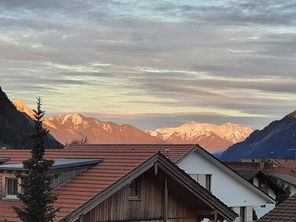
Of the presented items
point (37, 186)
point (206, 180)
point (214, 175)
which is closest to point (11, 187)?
point (37, 186)

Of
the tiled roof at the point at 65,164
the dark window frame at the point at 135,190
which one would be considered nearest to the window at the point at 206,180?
the tiled roof at the point at 65,164

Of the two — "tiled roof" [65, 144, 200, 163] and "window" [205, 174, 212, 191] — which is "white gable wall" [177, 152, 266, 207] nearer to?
"window" [205, 174, 212, 191]

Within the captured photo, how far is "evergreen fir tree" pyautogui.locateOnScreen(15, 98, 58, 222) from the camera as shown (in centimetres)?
1880

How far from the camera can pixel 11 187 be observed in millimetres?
27000

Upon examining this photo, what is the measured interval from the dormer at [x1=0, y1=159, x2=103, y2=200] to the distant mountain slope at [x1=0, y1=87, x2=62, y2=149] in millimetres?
77336

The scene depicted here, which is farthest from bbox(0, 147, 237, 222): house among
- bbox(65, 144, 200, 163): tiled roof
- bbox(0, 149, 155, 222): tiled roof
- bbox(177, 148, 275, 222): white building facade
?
bbox(177, 148, 275, 222): white building facade

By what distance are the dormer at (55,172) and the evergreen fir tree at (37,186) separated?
15.9ft

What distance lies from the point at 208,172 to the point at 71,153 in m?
15.8

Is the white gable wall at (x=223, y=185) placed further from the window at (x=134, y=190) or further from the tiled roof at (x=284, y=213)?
the window at (x=134, y=190)

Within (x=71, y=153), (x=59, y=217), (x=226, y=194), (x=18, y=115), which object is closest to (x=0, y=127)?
(x=18, y=115)

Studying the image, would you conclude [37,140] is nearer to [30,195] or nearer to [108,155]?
[30,195]

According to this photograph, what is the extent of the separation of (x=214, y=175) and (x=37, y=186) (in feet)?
84.9

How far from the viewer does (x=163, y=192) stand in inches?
1025

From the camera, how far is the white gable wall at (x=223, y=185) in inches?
1647
